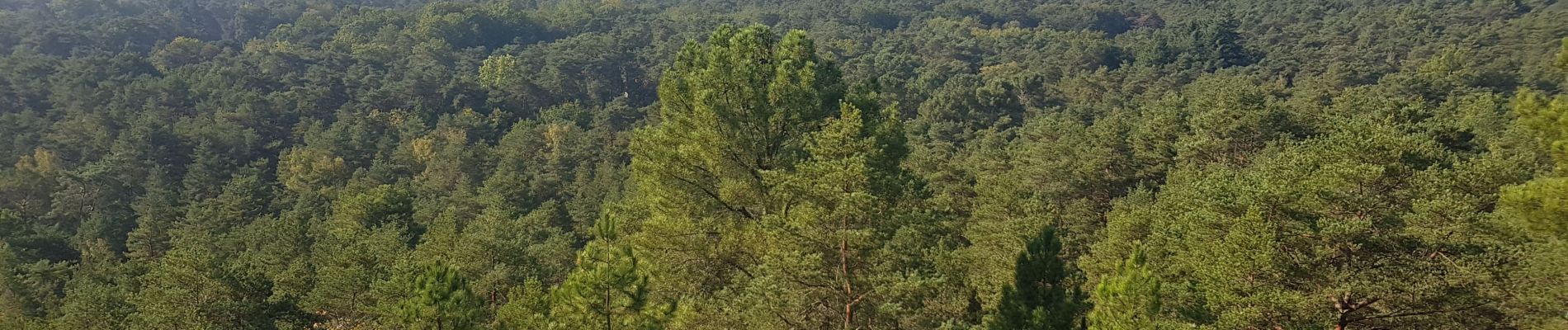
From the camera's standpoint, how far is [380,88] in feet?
254

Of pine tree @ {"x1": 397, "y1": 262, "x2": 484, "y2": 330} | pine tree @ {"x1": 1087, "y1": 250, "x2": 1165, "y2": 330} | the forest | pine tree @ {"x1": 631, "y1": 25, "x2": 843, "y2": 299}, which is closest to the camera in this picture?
pine tree @ {"x1": 1087, "y1": 250, "x2": 1165, "y2": 330}

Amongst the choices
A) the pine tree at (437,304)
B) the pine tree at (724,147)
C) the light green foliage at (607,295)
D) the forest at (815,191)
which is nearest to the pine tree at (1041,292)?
the forest at (815,191)

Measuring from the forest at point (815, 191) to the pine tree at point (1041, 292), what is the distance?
0.15 feet

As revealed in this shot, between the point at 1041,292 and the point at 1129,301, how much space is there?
2.10 meters

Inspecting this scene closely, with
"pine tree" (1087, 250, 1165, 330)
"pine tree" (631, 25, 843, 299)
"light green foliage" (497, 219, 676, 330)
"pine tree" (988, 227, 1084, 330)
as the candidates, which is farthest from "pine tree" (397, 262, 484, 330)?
"pine tree" (1087, 250, 1165, 330)

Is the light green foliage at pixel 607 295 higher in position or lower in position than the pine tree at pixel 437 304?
higher

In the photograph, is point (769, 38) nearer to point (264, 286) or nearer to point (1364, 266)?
point (1364, 266)

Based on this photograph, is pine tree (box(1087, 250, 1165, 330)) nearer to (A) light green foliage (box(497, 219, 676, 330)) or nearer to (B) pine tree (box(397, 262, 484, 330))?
(A) light green foliage (box(497, 219, 676, 330))

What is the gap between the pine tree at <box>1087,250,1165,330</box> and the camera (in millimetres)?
9930

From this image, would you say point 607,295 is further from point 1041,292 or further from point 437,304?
point 1041,292

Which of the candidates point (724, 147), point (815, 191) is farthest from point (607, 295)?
point (724, 147)

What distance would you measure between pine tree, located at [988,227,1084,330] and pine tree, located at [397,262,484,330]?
29.5ft

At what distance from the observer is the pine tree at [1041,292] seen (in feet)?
39.0

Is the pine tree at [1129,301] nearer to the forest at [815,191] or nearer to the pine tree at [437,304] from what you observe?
the forest at [815,191]
